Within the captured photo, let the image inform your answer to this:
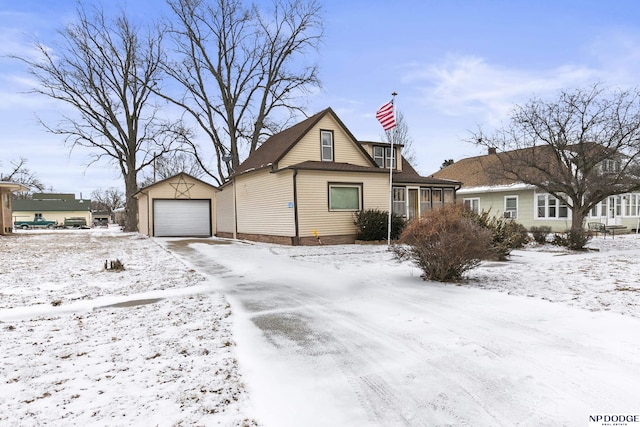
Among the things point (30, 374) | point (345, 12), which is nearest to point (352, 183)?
point (345, 12)

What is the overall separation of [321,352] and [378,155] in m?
17.8

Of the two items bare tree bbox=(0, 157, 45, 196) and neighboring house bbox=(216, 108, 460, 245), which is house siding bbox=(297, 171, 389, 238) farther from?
bare tree bbox=(0, 157, 45, 196)

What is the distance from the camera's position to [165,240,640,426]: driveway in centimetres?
278

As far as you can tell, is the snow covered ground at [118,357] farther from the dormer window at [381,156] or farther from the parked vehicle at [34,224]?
the parked vehicle at [34,224]

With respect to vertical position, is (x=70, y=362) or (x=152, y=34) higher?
(x=152, y=34)

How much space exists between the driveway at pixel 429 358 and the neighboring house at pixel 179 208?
1972cm

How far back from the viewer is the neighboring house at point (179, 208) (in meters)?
24.4

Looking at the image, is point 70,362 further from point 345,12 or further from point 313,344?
point 345,12

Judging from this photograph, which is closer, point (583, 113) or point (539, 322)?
point (539, 322)

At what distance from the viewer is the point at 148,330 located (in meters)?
4.70

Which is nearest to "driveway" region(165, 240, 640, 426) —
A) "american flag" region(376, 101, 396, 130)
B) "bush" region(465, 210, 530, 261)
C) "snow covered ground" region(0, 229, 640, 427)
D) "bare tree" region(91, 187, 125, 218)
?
"snow covered ground" region(0, 229, 640, 427)

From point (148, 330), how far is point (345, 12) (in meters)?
11.9

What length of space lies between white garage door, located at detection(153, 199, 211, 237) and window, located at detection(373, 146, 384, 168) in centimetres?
1190

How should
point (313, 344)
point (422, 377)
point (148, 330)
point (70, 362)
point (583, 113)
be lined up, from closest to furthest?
point (422, 377), point (70, 362), point (313, 344), point (148, 330), point (583, 113)
